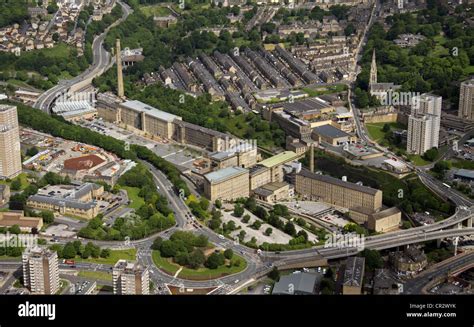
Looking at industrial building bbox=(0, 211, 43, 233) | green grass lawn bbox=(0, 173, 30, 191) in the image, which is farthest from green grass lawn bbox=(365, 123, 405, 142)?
industrial building bbox=(0, 211, 43, 233)

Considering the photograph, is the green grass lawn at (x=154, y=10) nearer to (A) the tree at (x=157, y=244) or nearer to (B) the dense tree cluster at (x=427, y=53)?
(B) the dense tree cluster at (x=427, y=53)

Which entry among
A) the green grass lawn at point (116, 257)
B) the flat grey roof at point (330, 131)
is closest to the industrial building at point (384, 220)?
the flat grey roof at point (330, 131)

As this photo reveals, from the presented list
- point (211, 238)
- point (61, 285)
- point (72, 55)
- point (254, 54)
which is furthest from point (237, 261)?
point (72, 55)

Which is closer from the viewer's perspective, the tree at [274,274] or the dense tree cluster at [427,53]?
the tree at [274,274]

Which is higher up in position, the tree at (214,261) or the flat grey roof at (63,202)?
the flat grey roof at (63,202)

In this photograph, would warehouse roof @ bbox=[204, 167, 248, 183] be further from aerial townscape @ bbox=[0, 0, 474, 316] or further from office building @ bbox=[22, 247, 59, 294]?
office building @ bbox=[22, 247, 59, 294]

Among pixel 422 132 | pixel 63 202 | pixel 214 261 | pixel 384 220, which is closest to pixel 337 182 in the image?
pixel 384 220
